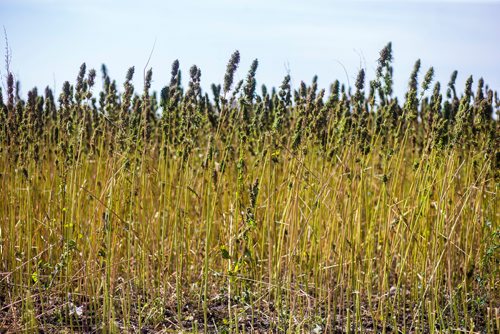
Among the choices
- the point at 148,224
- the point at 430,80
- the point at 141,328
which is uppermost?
the point at 430,80

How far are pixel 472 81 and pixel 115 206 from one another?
1.99 metres

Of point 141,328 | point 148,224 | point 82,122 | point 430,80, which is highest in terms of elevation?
point 430,80

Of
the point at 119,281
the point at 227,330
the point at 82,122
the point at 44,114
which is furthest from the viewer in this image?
the point at 44,114

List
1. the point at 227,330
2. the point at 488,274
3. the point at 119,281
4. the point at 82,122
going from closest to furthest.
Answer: the point at 227,330
the point at 82,122
the point at 488,274
the point at 119,281

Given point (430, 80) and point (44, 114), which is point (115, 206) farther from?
point (430, 80)

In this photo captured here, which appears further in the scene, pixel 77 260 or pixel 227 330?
pixel 77 260

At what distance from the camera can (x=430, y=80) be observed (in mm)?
2824

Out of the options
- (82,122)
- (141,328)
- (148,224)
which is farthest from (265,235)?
(82,122)

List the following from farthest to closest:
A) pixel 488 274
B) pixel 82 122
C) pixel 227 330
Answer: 1. pixel 488 274
2. pixel 82 122
3. pixel 227 330

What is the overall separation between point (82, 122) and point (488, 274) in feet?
7.26

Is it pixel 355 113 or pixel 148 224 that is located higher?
pixel 355 113

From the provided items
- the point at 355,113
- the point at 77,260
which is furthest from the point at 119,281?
the point at 355,113

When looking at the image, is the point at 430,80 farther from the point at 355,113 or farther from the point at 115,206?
the point at 115,206

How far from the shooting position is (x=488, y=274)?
3.19 m
